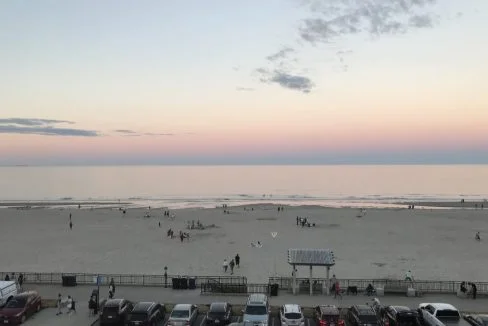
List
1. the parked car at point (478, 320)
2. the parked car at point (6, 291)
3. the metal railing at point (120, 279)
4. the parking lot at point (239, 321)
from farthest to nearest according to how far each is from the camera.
Answer: the metal railing at point (120, 279) → the parked car at point (6, 291) → the parking lot at point (239, 321) → the parked car at point (478, 320)

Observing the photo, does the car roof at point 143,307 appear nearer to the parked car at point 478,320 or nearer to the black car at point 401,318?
the black car at point 401,318

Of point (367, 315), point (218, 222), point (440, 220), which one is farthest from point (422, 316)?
point (440, 220)

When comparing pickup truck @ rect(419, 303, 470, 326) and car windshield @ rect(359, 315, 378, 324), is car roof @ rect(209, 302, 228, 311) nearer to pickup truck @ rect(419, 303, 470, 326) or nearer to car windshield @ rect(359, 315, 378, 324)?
car windshield @ rect(359, 315, 378, 324)

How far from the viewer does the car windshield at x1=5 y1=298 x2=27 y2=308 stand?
864 inches

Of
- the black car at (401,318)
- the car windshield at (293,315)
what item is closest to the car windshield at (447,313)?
the black car at (401,318)

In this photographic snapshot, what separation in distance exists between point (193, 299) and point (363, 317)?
9731 mm

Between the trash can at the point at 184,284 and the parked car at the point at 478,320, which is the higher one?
the parked car at the point at 478,320

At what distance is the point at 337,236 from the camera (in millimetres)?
53469

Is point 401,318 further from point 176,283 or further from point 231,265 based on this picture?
point 231,265

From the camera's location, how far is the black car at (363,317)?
65.1 feet

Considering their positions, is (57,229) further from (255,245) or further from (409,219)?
(409,219)

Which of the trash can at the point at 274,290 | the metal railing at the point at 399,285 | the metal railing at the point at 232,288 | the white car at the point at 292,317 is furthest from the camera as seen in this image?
the metal railing at the point at 399,285

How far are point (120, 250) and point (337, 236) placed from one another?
2407 centimetres

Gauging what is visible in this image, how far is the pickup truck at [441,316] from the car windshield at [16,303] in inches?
721
